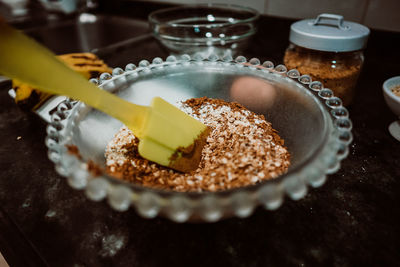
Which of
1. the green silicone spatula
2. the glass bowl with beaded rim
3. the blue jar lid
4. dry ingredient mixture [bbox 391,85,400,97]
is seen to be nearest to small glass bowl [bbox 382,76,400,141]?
dry ingredient mixture [bbox 391,85,400,97]

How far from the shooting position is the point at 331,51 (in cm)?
66

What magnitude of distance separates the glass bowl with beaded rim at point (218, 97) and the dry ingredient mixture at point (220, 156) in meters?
0.03

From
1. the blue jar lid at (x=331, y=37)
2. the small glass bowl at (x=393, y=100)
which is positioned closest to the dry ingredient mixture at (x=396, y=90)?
the small glass bowl at (x=393, y=100)

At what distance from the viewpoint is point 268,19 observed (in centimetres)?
120


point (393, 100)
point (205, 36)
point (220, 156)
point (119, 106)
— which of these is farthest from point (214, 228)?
point (205, 36)

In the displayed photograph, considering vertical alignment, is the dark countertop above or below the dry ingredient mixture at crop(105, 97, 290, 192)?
below

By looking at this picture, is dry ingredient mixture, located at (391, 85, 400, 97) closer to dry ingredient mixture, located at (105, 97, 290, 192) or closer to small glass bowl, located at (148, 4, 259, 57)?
dry ingredient mixture, located at (105, 97, 290, 192)

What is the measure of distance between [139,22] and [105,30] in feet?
0.85

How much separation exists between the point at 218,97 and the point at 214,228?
33 cm

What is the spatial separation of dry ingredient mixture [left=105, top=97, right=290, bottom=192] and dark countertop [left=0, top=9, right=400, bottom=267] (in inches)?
3.9

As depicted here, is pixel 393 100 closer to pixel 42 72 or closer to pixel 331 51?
pixel 331 51

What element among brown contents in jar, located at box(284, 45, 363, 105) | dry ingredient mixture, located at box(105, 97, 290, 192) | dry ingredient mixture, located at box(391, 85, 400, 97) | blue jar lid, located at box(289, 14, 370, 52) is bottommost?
dry ingredient mixture, located at box(105, 97, 290, 192)

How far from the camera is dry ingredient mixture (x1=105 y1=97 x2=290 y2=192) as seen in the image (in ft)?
1.44

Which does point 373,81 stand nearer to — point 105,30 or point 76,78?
point 76,78
